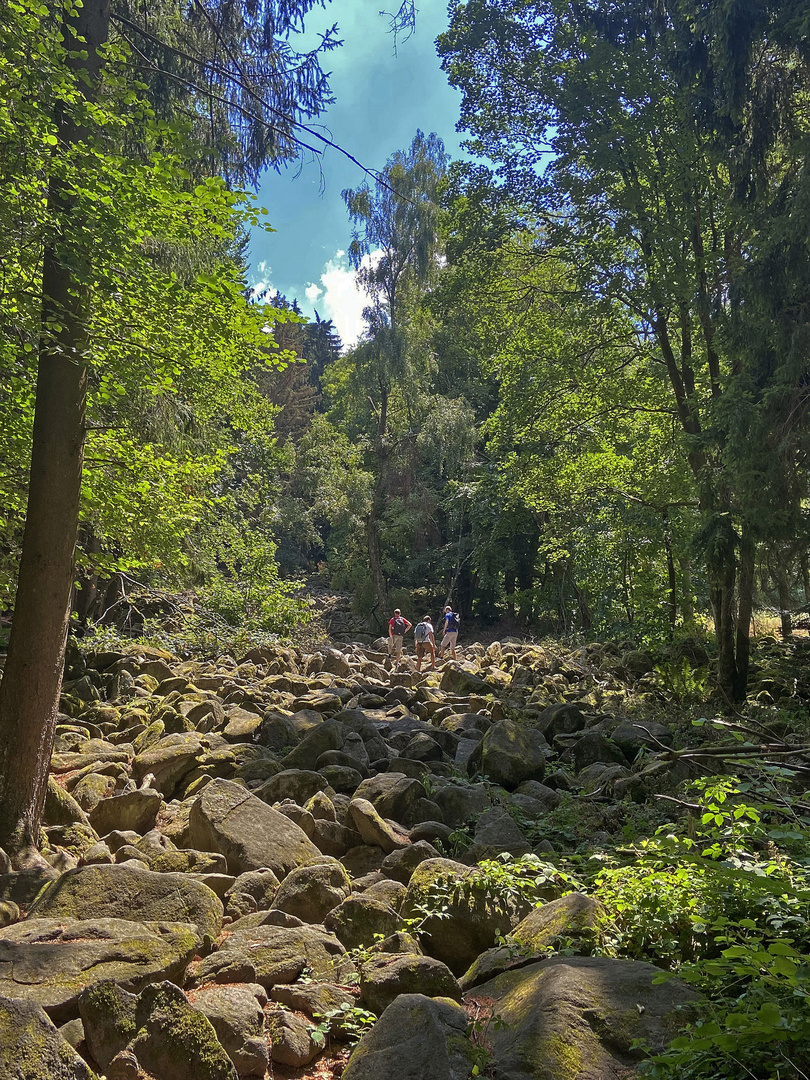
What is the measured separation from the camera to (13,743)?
544cm

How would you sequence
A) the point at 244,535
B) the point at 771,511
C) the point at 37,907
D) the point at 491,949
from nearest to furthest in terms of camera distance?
the point at 491,949 → the point at 37,907 → the point at 771,511 → the point at 244,535

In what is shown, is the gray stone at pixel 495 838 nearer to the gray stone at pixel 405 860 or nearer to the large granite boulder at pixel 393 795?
the gray stone at pixel 405 860

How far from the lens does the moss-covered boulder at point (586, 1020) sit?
8.79 ft

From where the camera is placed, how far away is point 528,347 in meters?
15.5

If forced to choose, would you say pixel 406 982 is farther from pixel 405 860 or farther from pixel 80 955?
pixel 405 860

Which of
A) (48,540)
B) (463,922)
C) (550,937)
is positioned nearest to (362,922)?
(463,922)

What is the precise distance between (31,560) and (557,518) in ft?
58.2

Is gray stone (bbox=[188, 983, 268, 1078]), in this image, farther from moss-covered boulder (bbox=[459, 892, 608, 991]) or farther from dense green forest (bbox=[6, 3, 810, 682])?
dense green forest (bbox=[6, 3, 810, 682])

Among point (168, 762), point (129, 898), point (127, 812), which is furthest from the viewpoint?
point (168, 762)

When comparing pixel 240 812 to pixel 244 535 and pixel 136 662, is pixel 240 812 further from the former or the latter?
pixel 244 535

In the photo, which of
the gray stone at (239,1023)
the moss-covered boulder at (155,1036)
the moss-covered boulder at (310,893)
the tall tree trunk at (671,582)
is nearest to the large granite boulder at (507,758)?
the moss-covered boulder at (310,893)

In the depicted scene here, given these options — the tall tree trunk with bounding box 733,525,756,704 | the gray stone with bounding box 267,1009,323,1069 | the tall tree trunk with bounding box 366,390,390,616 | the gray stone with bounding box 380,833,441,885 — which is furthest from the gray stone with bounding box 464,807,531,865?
the tall tree trunk with bounding box 366,390,390,616

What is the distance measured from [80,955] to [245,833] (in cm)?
194

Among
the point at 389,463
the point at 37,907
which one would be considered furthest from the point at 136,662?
the point at 389,463
